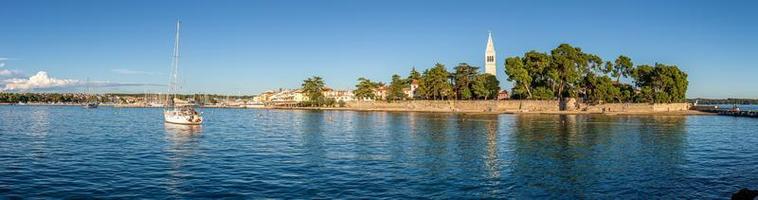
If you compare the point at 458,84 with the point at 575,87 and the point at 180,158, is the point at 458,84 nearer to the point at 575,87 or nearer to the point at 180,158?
the point at 575,87

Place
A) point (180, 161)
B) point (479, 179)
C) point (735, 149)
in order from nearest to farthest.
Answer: point (479, 179) < point (180, 161) < point (735, 149)

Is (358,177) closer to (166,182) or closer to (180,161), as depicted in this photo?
(166,182)

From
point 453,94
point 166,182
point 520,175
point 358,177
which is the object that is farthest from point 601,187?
point 453,94

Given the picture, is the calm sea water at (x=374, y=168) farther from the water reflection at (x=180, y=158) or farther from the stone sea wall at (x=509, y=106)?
the stone sea wall at (x=509, y=106)

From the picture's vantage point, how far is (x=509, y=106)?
138 meters

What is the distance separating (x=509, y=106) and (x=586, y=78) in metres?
19.2

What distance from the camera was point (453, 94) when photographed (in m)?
149

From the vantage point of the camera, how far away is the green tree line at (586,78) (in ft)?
411

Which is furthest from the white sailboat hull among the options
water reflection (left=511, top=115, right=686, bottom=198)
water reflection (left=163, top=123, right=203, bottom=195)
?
water reflection (left=511, top=115, right=686, bottom=198)

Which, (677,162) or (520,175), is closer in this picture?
(520,175)

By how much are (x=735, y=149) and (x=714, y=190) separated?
2291 centimetres

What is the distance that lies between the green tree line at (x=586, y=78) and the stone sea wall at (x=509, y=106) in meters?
1.77

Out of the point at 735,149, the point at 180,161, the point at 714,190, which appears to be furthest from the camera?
the point at 735,149

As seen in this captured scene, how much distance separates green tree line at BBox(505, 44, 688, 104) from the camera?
411 ft
